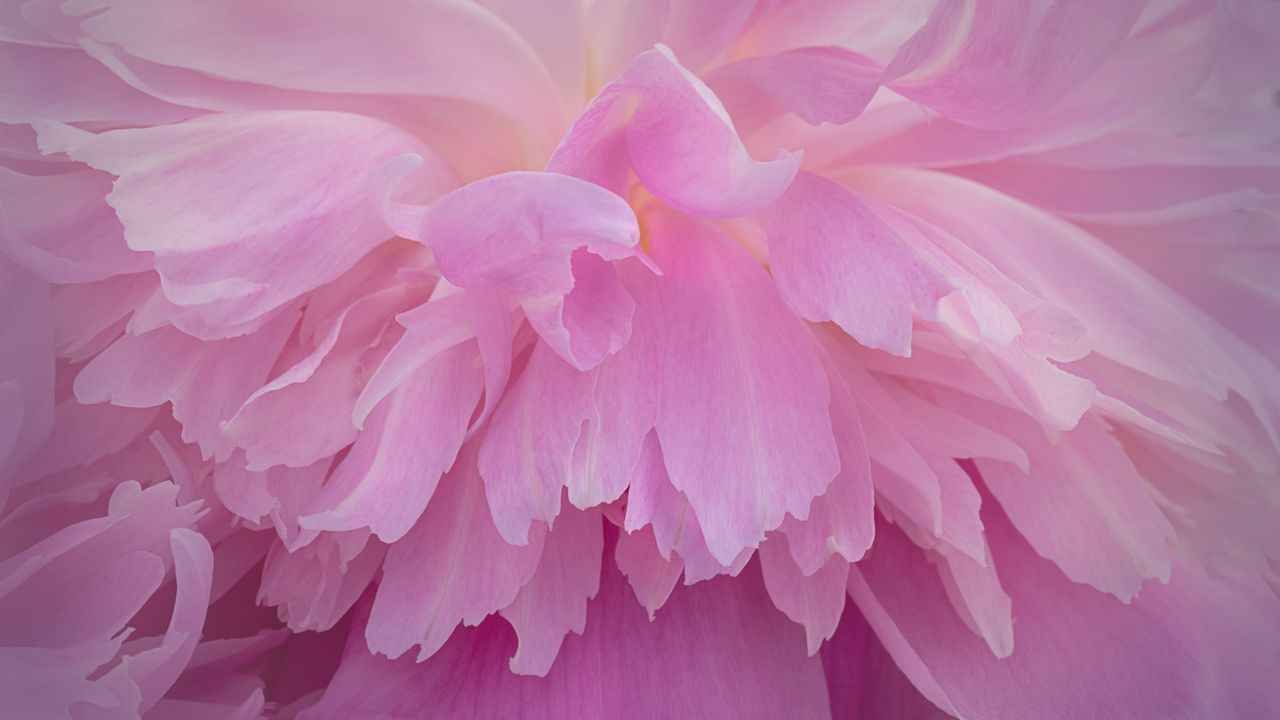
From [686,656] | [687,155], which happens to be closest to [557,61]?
[687,155]

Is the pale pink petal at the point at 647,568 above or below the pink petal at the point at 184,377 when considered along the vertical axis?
below

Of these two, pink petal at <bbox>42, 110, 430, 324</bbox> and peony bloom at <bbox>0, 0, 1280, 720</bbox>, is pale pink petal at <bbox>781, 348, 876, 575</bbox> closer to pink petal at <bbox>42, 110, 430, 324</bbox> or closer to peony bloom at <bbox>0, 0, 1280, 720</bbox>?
peony bloom at <bbox>0, 0, 1280, 720</bbox>

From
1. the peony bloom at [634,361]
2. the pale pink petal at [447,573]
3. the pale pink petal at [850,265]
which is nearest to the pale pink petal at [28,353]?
the peony bloom at [634,361]

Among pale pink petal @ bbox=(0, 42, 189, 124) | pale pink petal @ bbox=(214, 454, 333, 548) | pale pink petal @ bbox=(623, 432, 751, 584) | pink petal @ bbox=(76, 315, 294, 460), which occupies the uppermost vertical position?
pale pink petal @ bbox=(0, 42, 189, 124)

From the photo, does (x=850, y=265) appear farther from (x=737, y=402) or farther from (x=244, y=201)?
(x=244, y=201)

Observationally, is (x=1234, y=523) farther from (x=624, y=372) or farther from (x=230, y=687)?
(x=230, y=687)

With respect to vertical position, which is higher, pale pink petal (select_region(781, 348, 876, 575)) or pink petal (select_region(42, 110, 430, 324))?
pink petal (select_region(42, 110, 430, 324))

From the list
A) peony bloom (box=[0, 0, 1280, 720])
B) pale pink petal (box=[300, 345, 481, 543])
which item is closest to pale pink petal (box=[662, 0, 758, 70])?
peony bloom (box=[0, 0, 1280, 720])

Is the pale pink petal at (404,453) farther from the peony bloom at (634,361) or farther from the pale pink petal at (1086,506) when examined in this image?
the pale pink petal at (1086,506)
